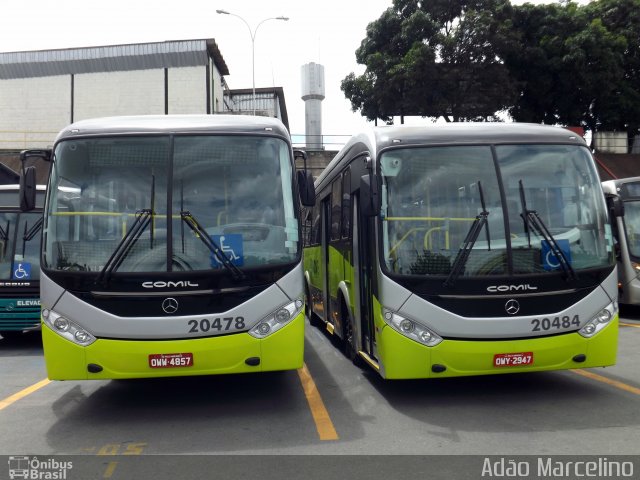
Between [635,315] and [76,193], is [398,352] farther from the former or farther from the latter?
[635,315]

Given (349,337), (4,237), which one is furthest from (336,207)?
(4,237)

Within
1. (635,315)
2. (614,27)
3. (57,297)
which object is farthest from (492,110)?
(57,297)

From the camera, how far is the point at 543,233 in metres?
6.49

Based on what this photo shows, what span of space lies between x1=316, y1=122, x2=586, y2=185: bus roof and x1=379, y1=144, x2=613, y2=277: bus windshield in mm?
73

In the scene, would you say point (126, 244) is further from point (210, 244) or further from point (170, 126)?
point (170, 126)

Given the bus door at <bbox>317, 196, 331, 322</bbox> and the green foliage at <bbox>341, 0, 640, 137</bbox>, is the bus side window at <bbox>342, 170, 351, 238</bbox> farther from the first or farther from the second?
the green foliage at <bbox>341, 0, 640, 137</bbox>

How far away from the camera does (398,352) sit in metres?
6.34

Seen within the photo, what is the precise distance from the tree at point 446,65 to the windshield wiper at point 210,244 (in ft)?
91.7

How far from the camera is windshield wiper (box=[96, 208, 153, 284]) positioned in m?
6.14

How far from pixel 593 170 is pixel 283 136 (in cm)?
319

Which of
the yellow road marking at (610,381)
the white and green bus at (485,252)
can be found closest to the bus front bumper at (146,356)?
the white and green bus at (485,252)

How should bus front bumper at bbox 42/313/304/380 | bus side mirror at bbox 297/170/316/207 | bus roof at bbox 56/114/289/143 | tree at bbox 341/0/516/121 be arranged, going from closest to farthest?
bus front bumper at bbox 42/313/304/380, bus roof at bbox 56/114/289/143, bus side mirror at bbox 297/170/316/207, tree at bbox 341/0/516/121

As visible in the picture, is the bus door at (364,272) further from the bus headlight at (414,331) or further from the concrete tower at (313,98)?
the concrete tower at (313,98)
